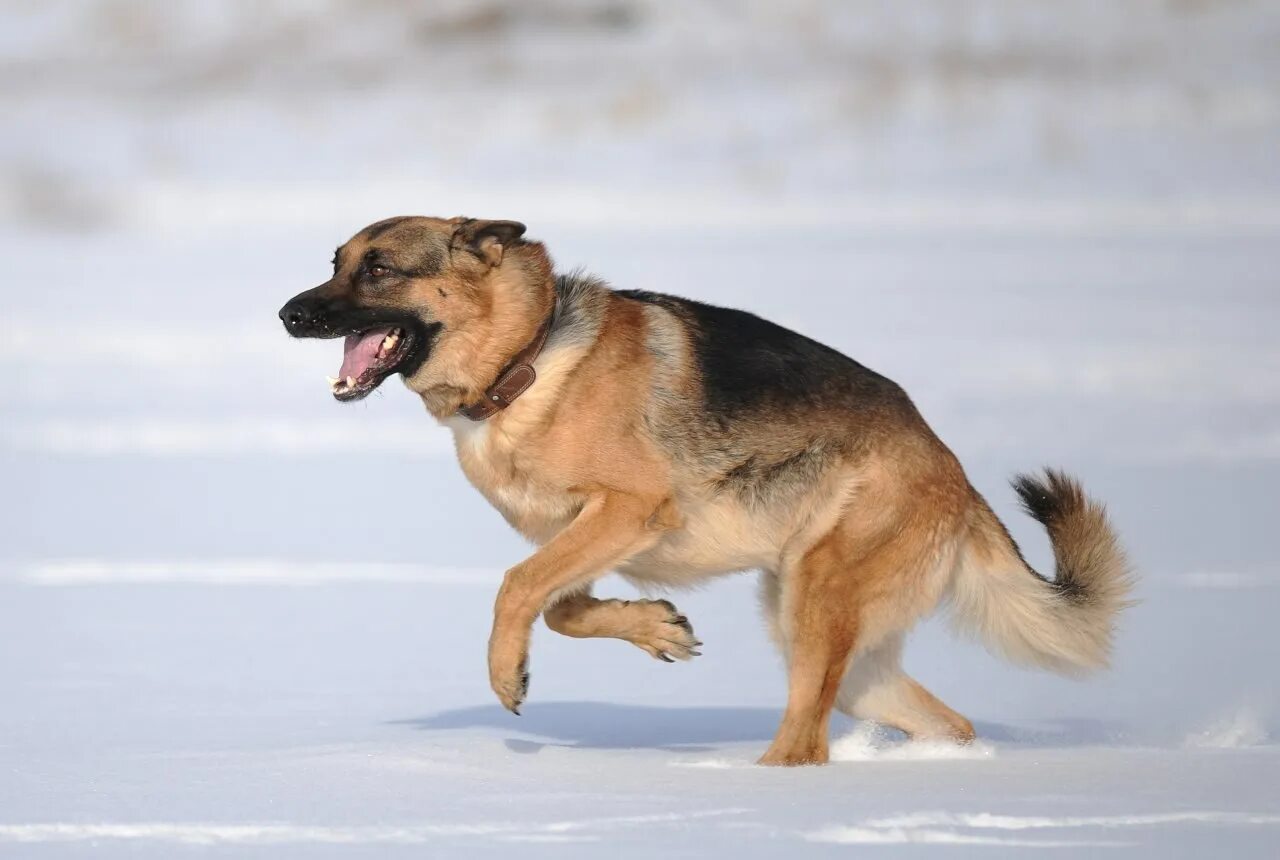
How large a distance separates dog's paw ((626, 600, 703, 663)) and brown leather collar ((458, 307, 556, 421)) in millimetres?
800

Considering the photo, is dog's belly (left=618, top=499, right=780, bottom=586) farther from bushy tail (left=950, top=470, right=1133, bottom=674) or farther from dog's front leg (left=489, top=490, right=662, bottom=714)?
bushy tail (left=950, top=470, right=1133, bottom=674)

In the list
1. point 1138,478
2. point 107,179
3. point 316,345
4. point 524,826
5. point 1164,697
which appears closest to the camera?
point 524,826

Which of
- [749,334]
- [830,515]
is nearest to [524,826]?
[830,515]

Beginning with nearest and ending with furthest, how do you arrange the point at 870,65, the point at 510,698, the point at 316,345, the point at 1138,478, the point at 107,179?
the point at 510,698, the point at 1138,478, the point at 316,345, the point at 107,179, the point at 870,65

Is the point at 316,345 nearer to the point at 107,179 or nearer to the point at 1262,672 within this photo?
the point at 107,179

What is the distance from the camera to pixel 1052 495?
21.2ft

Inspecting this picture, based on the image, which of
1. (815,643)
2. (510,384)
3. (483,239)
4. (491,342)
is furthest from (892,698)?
(483,239)

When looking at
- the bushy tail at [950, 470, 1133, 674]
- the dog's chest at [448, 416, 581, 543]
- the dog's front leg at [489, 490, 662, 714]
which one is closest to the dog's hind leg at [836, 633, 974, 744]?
the bushy tail at [950, 470, 1133, 674]

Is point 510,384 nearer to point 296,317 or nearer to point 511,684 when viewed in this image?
point 296,317

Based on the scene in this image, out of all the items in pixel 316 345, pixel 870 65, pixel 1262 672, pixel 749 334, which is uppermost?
pixel 870 65

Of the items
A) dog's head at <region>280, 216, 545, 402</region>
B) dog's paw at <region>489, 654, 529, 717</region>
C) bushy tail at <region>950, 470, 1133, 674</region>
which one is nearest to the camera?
dog's paw at <region>489, 654, 529, 717</region>

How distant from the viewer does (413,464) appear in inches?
578

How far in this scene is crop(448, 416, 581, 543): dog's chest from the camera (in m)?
6.02

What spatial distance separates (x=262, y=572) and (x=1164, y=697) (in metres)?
5.12
